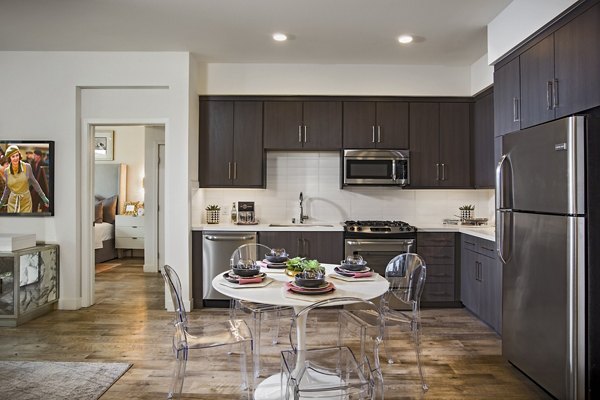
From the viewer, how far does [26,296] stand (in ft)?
13.3

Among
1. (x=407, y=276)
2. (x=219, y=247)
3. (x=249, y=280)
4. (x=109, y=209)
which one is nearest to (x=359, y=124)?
(x=219, y=247)

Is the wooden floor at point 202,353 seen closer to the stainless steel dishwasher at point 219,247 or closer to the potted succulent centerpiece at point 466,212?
the stainless steel dishwasher at point 219,247

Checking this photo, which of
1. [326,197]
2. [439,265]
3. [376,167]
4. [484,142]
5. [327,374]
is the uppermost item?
[484,142]

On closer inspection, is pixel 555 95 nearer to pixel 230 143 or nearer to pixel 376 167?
pixel 376 167

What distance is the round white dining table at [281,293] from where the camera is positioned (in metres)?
2.15

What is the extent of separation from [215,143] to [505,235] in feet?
10.5

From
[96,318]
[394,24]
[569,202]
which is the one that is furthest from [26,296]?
[569,202]

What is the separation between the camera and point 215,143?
4.88 metres

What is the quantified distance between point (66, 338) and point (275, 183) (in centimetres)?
271

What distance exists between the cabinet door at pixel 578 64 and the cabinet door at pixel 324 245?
8.27ft

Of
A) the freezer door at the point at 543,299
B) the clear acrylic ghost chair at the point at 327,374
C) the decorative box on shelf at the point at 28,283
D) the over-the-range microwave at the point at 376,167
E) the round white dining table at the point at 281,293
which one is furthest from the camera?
the over-the-range microwave at the point at 376,167

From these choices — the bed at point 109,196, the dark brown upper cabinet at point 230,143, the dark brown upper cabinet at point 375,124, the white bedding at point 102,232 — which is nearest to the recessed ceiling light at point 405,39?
the dark brown upper cabinet at point 375,124

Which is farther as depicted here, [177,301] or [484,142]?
[484,142]

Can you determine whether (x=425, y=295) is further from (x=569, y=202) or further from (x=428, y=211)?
(x=569, y=202)
